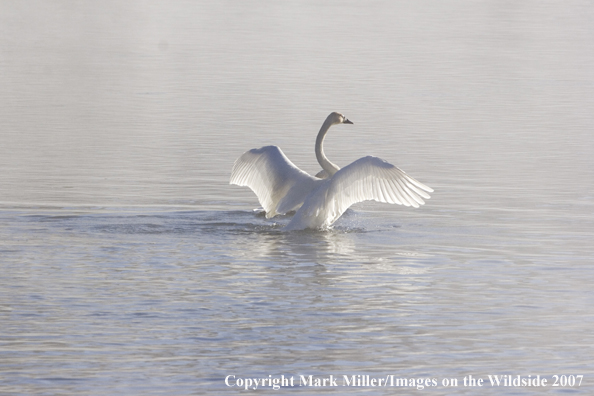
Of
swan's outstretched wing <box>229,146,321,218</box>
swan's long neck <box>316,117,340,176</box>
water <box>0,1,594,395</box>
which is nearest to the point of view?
water <box>0,1,594,395</box>

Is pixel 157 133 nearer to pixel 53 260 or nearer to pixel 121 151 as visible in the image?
pixel 121 151

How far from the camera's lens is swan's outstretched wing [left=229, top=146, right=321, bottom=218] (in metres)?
13.2

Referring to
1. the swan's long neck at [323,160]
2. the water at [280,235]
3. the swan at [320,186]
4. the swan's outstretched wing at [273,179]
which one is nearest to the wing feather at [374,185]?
the swan at [320,186]

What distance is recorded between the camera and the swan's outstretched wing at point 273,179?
1316 cm

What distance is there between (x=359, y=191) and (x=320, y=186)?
2.05 feet

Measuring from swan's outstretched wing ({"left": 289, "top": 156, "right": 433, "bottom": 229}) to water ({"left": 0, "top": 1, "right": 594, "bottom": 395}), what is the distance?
28 centimetres

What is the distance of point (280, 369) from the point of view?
24.6 feet

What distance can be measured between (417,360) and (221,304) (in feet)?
6.50

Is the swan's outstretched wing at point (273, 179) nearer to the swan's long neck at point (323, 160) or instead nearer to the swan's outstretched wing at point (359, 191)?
the swan's long neck at point (323, 160)

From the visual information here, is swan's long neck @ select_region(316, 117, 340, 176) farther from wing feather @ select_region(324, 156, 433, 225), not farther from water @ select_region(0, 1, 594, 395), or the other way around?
wing feather @ select_region(324, 156, 433, 225)

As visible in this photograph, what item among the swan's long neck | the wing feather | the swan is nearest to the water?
the swan

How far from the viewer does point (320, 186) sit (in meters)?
12.7

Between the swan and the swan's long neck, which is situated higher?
the swan's long neck

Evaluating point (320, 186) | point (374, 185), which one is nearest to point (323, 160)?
point (320, 186)
